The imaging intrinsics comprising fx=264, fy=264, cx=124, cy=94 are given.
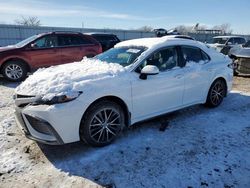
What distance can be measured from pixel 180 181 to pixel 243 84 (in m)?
6.46

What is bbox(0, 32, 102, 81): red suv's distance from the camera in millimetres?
9141

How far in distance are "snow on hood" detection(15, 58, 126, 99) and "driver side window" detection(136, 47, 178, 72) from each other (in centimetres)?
55

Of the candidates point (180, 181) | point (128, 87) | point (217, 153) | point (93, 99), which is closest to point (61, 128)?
point (93, 99)

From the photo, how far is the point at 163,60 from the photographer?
16.1ft

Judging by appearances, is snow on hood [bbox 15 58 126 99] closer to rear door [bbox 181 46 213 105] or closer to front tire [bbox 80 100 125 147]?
front tire [bbox 80 100 125 147]

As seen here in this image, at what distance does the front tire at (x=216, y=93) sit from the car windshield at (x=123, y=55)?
6.93 feet

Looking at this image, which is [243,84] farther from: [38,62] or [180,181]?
[38,62]

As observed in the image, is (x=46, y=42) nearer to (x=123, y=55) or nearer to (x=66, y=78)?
(x=123, y=55)

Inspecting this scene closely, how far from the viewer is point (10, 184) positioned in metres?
3.30

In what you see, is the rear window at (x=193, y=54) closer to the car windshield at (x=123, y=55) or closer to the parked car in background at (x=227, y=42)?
the car windshield at (x=123, y=55)

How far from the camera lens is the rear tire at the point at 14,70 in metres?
9.12

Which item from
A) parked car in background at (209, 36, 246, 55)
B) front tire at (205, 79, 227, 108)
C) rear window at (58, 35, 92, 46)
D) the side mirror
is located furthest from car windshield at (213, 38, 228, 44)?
the side mirror

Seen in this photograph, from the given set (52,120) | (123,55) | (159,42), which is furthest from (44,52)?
(52,120)

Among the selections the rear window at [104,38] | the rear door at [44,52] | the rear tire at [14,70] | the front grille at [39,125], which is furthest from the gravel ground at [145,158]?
the rear window at [104,38]
